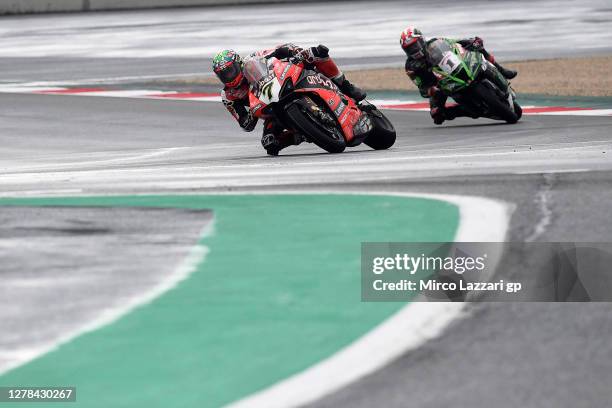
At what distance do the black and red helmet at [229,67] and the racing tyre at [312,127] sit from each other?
1.89 ft

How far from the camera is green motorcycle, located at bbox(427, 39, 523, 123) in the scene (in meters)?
14.2

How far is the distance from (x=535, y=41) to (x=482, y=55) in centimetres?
1302

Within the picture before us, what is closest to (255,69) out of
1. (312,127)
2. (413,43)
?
(312,127)

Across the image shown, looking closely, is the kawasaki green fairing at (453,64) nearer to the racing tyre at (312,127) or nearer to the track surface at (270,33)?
the racing tyre at (312,127)

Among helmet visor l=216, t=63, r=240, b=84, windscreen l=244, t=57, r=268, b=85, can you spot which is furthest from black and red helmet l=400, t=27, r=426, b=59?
helmet visor l=216, t=63, r=240, b=84

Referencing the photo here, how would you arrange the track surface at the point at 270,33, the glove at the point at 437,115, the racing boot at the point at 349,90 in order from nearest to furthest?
1. the racing boot at the point at 349,90
2. the glove at the point at 437,115
3. the track surface at the point at 270,33

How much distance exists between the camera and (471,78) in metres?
14.2

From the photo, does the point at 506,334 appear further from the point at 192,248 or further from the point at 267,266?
the point at 192,248

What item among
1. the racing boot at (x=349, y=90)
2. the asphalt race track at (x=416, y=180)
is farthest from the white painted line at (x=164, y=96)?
the racing boot at (x=349, y=90)

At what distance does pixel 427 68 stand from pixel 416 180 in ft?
19.9

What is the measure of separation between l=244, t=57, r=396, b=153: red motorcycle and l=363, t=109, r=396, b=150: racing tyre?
20cm

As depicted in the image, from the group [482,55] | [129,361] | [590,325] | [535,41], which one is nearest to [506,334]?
[590,325]

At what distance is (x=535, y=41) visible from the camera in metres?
27.0
